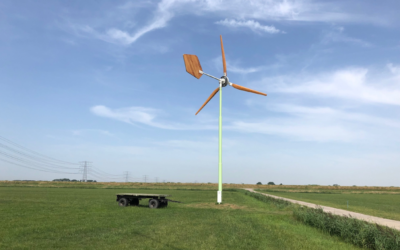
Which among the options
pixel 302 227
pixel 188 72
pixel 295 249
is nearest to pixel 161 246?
pixel 295 249

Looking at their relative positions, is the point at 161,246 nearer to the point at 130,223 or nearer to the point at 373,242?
the point at 130,223

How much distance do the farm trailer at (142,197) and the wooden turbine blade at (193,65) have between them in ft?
50.5

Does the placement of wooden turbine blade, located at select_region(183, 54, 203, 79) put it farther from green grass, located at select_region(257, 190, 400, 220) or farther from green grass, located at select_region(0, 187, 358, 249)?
green grass, located at select_region(257, 190, 400, 220)

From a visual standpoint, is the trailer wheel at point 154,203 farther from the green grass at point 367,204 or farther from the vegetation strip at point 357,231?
the green grass at point 367,204

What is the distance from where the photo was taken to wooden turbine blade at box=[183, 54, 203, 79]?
36625mm

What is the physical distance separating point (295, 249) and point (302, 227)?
22.9ft

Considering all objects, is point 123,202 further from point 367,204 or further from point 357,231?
point 367,204

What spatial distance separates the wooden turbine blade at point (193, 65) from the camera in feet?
120

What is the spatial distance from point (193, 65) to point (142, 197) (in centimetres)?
1705

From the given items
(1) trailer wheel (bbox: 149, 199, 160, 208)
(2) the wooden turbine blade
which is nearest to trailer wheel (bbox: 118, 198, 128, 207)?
(1) trailer wheel (bbox: 149, 199, 160, 208)

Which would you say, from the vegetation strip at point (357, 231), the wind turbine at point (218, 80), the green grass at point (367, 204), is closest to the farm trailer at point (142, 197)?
the wind turbine at point (218, 80)

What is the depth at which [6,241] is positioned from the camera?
1363 centimetres

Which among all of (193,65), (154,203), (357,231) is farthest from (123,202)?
(357,231)

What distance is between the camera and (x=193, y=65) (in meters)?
37.3
